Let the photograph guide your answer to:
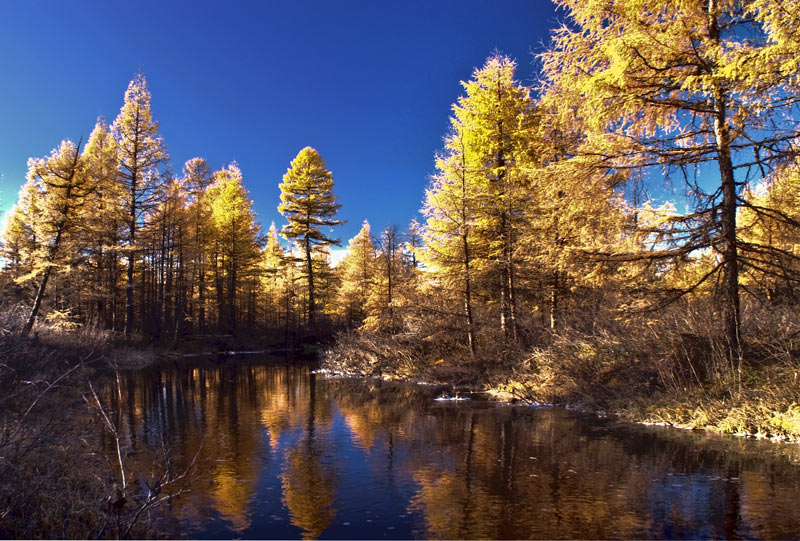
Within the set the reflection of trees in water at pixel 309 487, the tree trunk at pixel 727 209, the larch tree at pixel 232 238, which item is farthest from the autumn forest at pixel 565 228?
the reflection of trees in water at pixel 309 487

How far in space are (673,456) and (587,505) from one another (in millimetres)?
3150

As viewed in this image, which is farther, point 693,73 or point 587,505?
point 693,73

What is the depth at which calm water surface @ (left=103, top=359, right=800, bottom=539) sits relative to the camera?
19.3 feet

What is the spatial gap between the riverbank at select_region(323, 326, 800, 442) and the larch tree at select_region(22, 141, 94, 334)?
18.7m

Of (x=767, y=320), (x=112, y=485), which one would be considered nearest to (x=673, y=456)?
(x=767, y=320)

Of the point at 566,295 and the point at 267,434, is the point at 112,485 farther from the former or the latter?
the point at 566,295

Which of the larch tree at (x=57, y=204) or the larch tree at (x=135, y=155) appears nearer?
the larch tree at (x=57, y=204)

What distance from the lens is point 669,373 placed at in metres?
11.5

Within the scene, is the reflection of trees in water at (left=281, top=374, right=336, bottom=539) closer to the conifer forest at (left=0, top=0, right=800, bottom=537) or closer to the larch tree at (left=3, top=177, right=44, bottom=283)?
the conifer forest at (left=0, top=0, right=800, bottom=537)

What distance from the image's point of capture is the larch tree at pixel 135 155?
3312 centimetres

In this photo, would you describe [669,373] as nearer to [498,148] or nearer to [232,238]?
[498,148]

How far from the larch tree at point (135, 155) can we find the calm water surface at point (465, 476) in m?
23.0

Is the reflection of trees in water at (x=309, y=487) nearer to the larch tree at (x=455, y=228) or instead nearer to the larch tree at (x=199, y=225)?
the larch tree at (x=455, y=228)

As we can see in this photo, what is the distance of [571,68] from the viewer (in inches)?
451
